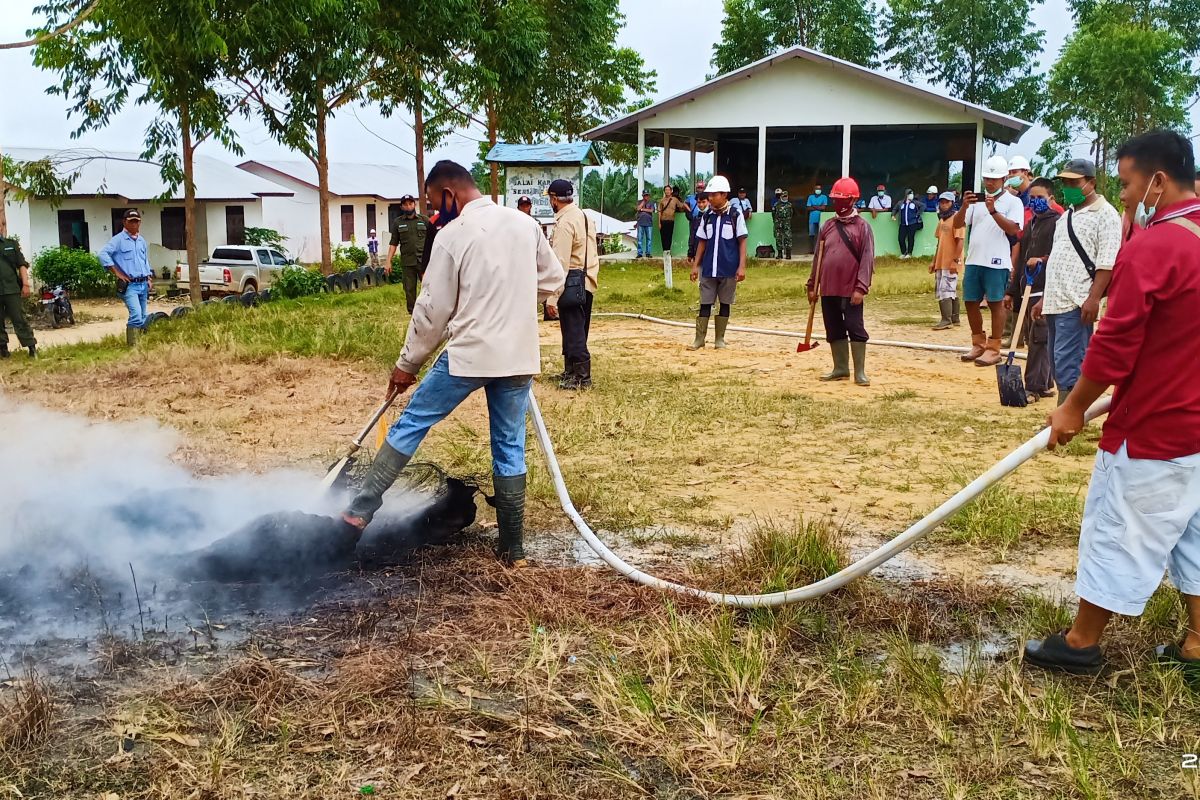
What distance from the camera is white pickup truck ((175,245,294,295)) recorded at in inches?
1067

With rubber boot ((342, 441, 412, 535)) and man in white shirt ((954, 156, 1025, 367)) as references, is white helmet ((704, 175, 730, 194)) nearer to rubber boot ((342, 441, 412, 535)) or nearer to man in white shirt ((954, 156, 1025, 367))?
man in white shirt ((954, 156, 1025, 367))

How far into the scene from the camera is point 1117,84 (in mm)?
36906

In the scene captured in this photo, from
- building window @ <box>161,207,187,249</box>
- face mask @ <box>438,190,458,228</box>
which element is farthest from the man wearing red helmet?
building window @ <box>161,207,187,249</box>

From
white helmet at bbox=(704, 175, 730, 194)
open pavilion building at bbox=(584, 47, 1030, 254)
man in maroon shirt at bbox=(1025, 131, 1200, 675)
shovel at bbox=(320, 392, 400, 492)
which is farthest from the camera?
open pavilion building at bbox=(584, 47, 1030, 254)

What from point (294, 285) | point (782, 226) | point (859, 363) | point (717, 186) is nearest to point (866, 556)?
point (859, 363)

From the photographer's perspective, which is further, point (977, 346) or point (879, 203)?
point (879, 203)

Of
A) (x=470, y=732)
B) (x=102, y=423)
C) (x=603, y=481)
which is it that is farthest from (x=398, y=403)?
(x=470, y=732)

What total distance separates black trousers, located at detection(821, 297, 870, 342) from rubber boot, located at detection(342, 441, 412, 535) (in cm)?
568

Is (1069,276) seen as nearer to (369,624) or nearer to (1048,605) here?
(1048,605)

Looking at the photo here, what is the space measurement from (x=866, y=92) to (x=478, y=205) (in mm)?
22426

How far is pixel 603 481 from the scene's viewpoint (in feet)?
21.1

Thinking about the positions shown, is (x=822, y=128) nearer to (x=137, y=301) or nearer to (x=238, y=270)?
(x=238, y=270)

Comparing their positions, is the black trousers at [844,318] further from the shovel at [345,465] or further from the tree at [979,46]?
the tree at [979,46]

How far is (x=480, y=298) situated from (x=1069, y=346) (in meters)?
4.36
